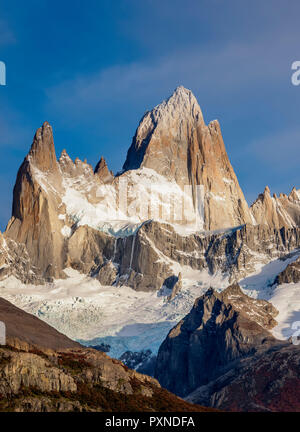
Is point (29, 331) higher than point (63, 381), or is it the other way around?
point (29, 331)

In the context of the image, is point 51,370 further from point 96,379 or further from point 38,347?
point 38,347

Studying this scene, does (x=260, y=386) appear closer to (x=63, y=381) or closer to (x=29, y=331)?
(x=29, y=331)

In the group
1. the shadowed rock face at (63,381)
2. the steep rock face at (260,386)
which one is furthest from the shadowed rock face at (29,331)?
the steep rock face at (260,386)

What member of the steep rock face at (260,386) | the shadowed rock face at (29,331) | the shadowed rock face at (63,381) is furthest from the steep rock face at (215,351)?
the shadowed rock face at (63,381)

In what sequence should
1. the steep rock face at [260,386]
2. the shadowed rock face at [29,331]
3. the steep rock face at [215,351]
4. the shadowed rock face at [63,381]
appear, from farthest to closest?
the steep rock face at [215,351], the steep rock face at [260,386], the shadowed rock face at [29,331], the shadowed rock face at [63,381]

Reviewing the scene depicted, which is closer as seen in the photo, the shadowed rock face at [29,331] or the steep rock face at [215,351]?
the shadowed rock face at [29,331]

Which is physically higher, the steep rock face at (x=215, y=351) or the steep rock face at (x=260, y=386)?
the steep rock face at (x=215, y=351)

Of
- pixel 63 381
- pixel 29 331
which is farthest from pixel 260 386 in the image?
pixel 63 381

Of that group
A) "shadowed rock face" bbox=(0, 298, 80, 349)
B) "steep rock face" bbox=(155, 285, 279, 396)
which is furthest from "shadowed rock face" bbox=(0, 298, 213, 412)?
"steep rock face" bbox=(155, 285, 279, 396)

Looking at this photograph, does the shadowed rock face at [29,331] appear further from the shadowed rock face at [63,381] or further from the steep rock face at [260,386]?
the steep rock face at [260,386]

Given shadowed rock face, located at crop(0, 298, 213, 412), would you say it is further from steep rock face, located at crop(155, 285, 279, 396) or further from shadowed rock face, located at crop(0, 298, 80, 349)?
steep rock face, located at crop(155, 285, 279, 396)

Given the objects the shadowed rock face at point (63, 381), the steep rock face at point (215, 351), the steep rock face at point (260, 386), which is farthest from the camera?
the steep rock face at point (215, 351)

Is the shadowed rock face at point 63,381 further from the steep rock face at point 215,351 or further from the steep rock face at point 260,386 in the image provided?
the steep rock face at point 215,351
